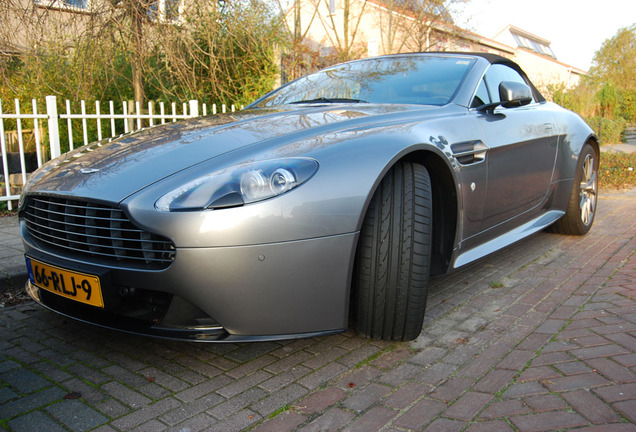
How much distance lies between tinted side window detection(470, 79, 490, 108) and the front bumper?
1.53 m

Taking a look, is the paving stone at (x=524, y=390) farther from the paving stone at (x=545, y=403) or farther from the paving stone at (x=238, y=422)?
the paving stone at (x=238, y=422)

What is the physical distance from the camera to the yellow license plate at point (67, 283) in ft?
6.62

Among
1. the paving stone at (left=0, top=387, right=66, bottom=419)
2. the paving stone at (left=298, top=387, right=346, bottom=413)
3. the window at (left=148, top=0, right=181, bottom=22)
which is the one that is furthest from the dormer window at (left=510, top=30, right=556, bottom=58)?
the paving stone at (left=0, top=387, right=66, bottom=419)

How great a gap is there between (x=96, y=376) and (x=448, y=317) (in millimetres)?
1716

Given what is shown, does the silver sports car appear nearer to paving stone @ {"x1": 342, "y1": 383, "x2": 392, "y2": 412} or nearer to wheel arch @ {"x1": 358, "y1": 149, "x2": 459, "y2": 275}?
wheel arch @ {"x1": 358, "y1": 149, "x2": 459, "y2": 275}

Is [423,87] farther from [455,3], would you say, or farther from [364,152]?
[455,3]

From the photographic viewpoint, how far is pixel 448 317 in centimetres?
280

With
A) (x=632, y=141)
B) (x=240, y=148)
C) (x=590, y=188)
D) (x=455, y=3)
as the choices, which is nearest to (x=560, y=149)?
(x=590, y=188)

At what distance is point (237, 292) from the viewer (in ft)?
6.44

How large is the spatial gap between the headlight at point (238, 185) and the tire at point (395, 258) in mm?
397

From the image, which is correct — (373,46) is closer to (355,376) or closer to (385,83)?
(385,83)

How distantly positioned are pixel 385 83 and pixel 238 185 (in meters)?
1.69

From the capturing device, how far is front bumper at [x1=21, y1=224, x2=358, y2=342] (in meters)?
1.93

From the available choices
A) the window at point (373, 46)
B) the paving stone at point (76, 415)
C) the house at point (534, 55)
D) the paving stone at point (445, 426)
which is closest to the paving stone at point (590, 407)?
the paving stone at point (445, 426)
